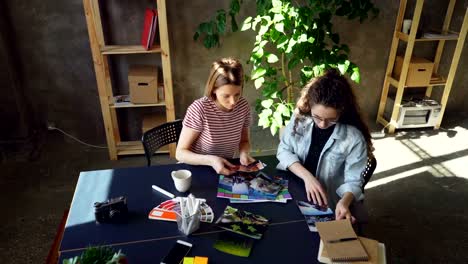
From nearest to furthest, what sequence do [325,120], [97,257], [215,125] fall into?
[97,257]
[325,120]
[215,125]

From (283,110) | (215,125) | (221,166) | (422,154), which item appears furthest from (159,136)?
(422,154)

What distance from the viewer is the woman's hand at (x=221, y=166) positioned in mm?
1777

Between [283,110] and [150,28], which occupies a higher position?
[150,28]

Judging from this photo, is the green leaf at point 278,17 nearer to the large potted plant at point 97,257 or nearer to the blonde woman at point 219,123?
the blonde woman at point 219,123

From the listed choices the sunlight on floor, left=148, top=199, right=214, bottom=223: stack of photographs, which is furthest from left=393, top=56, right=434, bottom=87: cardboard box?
left=148, top=199, right=214, bottom=223: stack of photographs

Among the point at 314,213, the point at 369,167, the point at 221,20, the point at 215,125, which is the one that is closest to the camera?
the point at 314,213

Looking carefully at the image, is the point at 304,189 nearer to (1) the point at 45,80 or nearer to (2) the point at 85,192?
(2) the point at 85,192

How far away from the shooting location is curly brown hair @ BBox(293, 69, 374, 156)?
163 cm

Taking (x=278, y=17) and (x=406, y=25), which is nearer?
(x=278, y=17)

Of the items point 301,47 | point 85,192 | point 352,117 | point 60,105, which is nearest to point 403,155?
point 301,47

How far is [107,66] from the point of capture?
3.21 meters

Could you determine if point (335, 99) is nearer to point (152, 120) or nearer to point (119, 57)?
point (152, 120)

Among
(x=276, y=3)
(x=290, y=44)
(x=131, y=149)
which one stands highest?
(x=276, y=3)

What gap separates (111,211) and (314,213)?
0.88 meters
